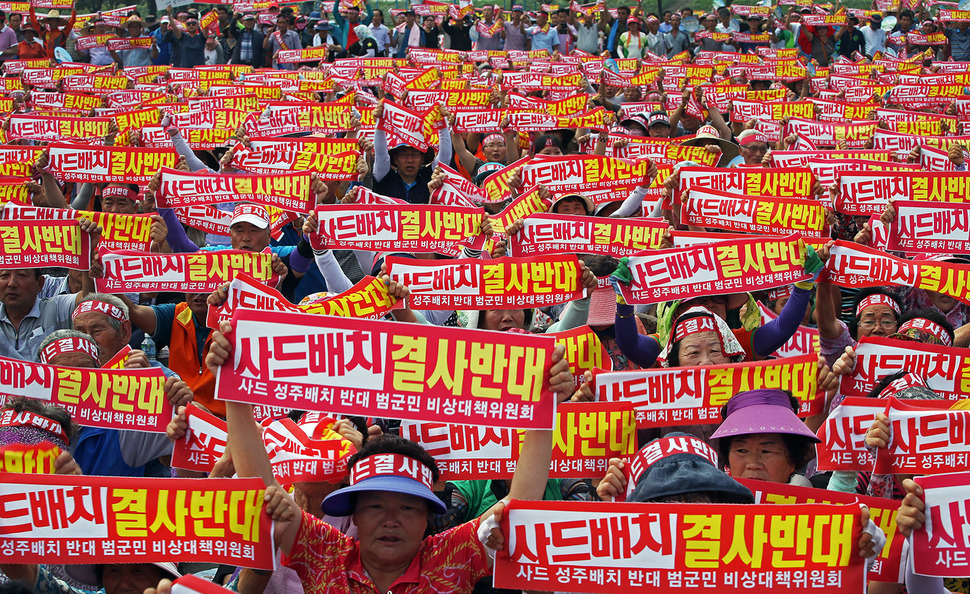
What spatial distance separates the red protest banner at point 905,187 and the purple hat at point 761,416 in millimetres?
3429

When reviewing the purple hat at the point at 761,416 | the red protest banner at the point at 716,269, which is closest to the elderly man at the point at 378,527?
the purple hat at the point at 761,416

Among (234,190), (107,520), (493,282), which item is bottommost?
(234,190)

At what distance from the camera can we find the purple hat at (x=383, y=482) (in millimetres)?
3330

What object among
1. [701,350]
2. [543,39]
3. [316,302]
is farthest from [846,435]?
[543,39]

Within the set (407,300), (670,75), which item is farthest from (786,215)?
(670,75)

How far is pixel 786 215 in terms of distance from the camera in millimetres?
6531

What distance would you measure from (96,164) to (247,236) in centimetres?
227

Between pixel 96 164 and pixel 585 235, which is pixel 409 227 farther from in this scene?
pixel 96 164

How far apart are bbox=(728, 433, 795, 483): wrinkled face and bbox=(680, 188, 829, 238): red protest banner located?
9.24ft

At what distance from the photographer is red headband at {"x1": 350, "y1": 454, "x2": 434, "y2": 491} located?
342cm

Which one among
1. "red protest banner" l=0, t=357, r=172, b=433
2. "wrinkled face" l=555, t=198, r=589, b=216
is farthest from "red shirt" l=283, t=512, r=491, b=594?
"wrinkled face" l=555, t=198, r=589, b=216

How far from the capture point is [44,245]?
625 cm

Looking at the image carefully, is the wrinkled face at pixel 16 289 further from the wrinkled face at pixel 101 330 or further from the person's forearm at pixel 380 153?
the person's forearm at pixel 380 153

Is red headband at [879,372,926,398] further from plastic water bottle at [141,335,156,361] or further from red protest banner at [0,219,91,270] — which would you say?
red protest banner at [0,219,91,270]
